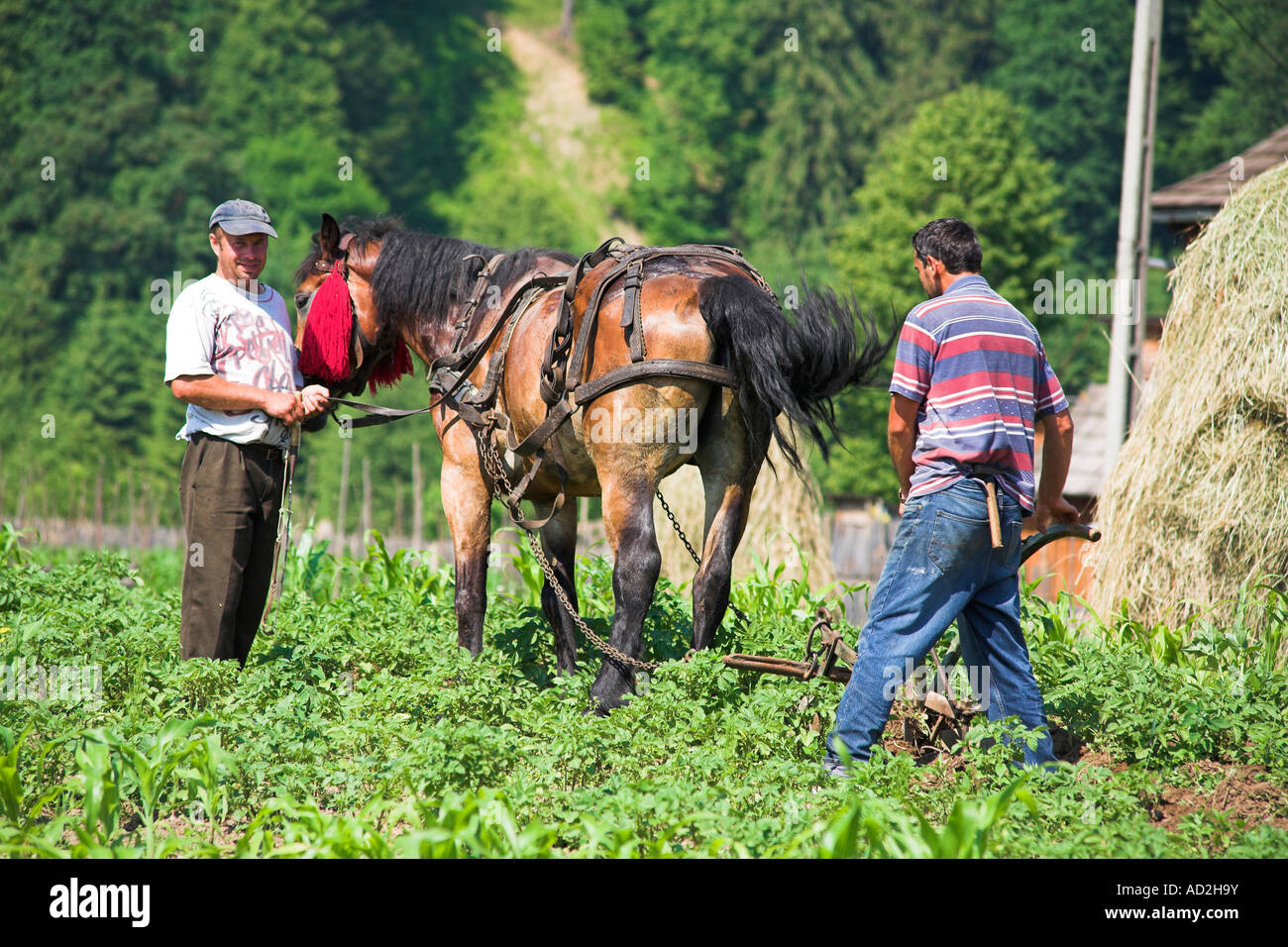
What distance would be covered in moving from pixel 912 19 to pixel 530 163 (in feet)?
67.9

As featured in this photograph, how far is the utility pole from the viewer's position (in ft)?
41.8

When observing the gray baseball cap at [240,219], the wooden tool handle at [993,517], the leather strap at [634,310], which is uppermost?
the gray baseball cap at [240,219]

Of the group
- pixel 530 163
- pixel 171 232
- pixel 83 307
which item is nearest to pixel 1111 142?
pixel 530 163

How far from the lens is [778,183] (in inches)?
2037

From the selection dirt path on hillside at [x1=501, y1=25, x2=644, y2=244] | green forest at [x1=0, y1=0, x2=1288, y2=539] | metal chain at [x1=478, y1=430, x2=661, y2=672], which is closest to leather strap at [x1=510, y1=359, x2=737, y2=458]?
metal chain at [x1=478, y1=430, x2=661, y2=672]

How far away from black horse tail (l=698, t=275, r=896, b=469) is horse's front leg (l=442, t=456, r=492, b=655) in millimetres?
1484

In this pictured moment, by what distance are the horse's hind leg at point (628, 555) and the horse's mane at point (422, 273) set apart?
1.59m

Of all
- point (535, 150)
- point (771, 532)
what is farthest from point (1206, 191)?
point (535, 150)

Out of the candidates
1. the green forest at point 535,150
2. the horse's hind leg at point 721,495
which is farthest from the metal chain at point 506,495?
the green forest at point 535,150

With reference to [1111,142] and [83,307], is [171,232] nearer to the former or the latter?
[83,307]

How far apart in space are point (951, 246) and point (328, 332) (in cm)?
307

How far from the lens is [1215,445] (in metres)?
6.69

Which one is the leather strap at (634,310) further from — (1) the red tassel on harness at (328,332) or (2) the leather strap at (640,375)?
(1) the red tassel on harness at (328,332)

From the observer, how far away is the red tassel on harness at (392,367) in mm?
6395
